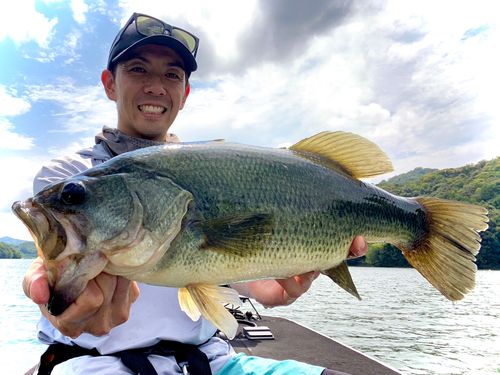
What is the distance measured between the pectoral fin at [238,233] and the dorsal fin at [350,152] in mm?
886

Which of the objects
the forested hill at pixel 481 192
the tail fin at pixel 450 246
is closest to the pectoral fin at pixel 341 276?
the tail fin at pixel 450 246

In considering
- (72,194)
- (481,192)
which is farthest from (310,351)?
(481,192)

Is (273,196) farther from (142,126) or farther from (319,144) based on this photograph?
(142,126)

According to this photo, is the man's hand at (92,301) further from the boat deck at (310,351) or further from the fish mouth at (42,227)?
the boat deck at (310,351)

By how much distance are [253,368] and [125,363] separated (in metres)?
1.17

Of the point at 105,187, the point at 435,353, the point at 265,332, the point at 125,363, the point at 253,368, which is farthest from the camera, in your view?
the point at 435,353

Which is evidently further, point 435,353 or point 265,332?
point 435,353

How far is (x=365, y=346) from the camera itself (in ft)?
46.8

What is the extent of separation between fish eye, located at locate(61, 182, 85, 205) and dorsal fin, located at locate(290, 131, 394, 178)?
63.5 inches

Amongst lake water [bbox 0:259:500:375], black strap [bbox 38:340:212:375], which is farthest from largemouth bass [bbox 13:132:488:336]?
lake water [bbox 0:259:500:375]

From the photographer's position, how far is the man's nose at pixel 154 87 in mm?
3746

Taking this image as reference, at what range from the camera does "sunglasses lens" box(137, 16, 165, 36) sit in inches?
144

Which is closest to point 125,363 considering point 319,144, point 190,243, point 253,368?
point 253,368

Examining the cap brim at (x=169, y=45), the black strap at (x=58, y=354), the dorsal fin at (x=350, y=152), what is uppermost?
the cap brim at (x=169, y=45)
